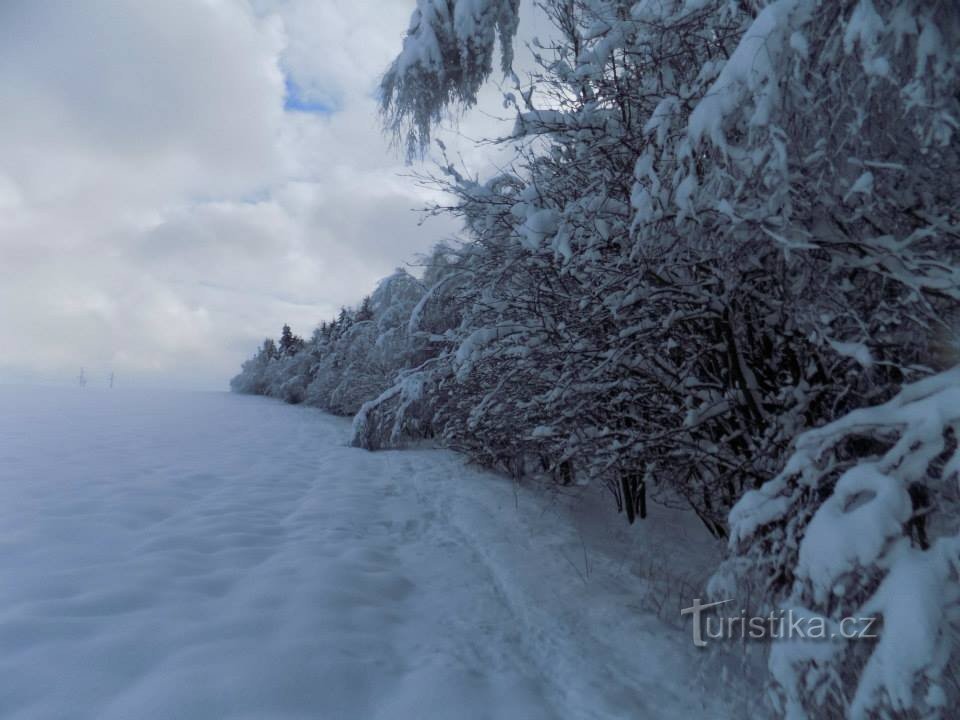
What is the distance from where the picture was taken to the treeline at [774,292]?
5.33ft

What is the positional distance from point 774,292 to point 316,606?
3204 millimetres

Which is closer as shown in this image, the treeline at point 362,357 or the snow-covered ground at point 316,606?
the snow-covered ground at point 316,606

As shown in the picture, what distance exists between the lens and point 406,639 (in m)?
2.65

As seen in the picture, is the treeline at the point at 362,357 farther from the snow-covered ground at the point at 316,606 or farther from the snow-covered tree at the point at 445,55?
the snow-covered ground at the point at 316,606

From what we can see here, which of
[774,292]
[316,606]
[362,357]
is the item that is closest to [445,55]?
[774,292]

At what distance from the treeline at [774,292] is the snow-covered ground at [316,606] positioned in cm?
88

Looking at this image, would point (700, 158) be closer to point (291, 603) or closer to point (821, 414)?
point (821, 414)

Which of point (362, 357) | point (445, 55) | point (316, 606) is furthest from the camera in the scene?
point (362, 357)

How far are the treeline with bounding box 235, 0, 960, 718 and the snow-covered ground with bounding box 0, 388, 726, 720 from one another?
2.88 ft

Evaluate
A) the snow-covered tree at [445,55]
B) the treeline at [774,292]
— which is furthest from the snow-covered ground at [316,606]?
the snow-covered tree at [445,55]

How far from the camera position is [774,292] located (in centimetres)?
285

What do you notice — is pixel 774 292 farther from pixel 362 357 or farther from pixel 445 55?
pixel 362 357

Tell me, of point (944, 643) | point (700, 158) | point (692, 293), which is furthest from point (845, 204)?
point (944, 643)

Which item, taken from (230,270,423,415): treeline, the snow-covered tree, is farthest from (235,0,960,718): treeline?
(230,270,423,415): treeline
